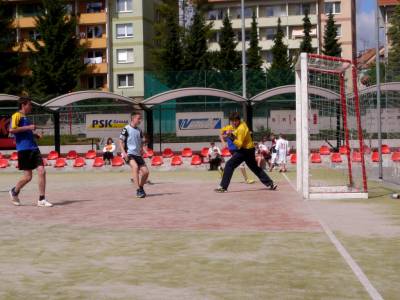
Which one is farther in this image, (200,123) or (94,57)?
(94,57)

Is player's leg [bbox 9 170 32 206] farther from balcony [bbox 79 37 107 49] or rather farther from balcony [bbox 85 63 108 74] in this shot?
balcony [bbox 79 37 107 49]

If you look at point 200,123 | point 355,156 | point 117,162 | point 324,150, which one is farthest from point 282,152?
point 200,123

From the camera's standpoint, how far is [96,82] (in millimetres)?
67625

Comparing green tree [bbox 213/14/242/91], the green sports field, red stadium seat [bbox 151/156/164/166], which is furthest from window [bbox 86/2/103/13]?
the green sports field

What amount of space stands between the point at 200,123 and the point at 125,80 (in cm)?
3749

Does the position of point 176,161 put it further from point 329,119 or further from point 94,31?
point 94,31

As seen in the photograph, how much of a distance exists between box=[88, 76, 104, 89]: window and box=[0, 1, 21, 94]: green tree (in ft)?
22.3

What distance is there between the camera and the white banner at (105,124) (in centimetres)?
3072

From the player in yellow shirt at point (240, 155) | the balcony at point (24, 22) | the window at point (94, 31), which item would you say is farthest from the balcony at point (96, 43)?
the player in yellow shirt at point (240, 155)

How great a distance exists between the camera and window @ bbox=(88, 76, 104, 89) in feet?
221

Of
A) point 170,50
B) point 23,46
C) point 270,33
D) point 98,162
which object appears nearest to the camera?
point 98,162

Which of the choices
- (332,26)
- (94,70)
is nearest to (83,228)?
(94,70)

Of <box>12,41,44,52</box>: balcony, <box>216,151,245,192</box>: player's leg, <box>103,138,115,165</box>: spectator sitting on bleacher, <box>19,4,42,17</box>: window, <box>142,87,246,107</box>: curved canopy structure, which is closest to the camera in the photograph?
<box>216,151,245,192</box>: player's leg

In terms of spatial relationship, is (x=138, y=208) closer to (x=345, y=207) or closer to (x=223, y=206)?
(x=223, y=206)
